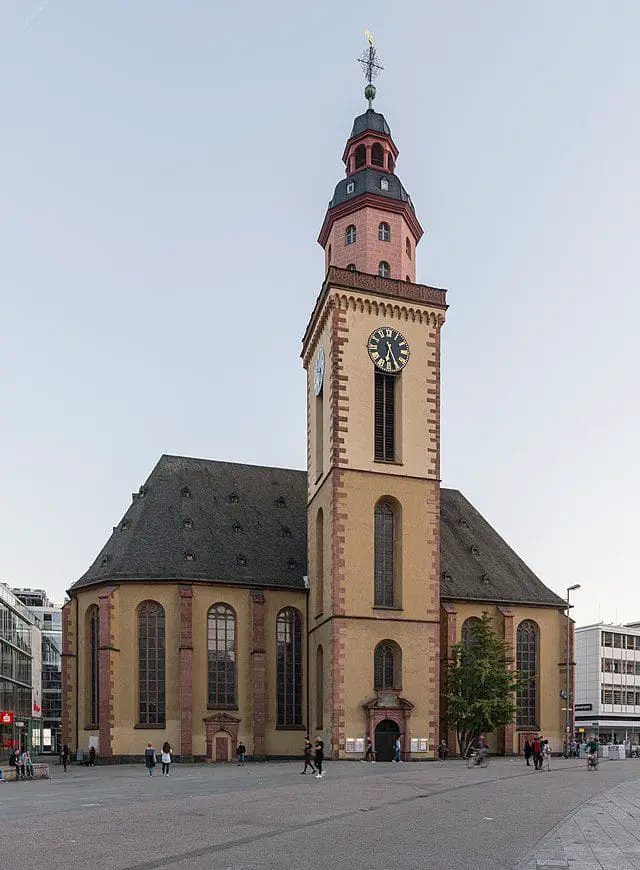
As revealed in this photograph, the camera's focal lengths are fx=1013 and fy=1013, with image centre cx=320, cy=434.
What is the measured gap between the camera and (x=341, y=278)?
54.3 m

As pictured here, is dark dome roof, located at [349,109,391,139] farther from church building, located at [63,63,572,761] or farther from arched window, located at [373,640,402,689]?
arched window, located at [373,640,402,689]

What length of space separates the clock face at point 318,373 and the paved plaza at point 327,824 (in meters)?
25.2

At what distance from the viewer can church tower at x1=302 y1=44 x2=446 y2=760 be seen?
50594 mm

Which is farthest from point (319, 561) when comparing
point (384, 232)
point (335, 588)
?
point (384, 232)

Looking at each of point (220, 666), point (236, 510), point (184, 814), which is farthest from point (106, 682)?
point (184, 814)

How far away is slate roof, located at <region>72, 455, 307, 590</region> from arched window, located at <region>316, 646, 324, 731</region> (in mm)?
4625

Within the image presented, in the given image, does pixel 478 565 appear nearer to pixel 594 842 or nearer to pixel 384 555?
pixel 384 555

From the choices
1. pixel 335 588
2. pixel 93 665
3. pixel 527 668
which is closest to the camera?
pixel 335 588

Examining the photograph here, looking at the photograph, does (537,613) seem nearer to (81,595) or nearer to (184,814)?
(81,595)

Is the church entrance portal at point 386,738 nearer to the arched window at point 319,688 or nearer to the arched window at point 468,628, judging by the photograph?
the arched window at point 319,688

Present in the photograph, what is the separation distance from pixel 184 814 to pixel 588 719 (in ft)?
289

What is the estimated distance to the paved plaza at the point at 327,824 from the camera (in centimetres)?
1552

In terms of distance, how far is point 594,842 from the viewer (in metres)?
17.5

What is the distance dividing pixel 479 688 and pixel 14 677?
33.7 meters
